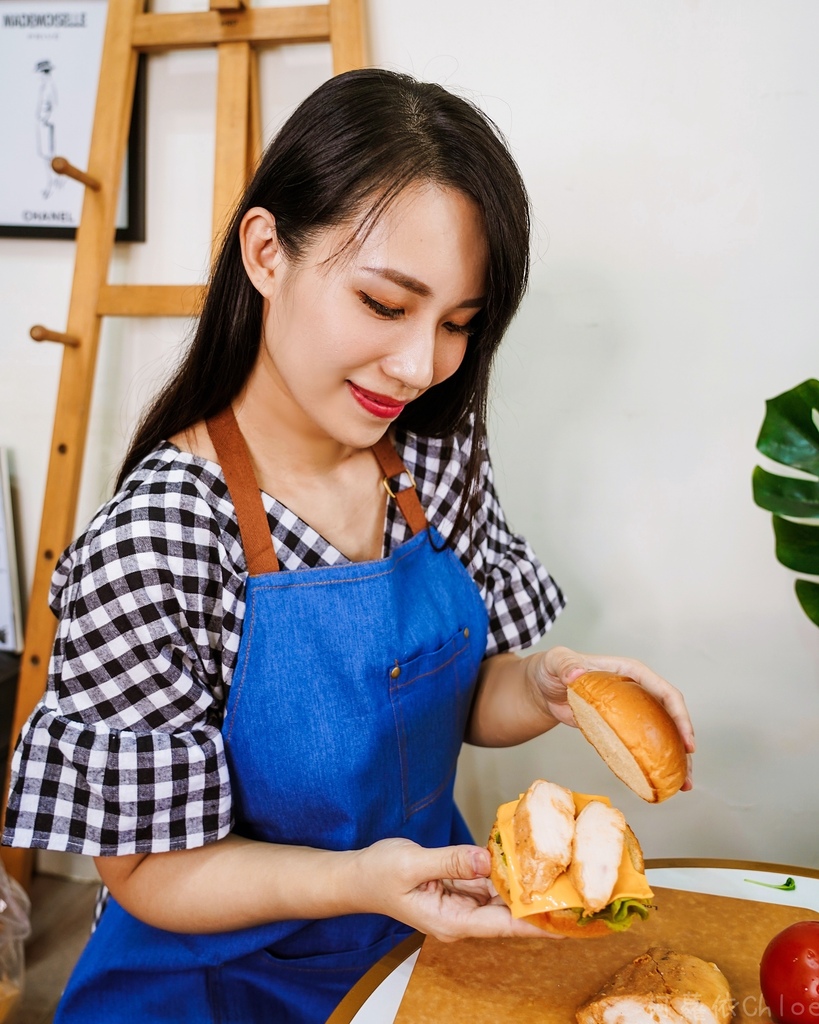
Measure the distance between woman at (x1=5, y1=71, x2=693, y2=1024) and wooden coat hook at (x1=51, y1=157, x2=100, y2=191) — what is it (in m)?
0.63

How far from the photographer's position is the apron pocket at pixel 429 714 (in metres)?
1.08

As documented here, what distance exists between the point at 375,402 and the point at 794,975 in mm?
717

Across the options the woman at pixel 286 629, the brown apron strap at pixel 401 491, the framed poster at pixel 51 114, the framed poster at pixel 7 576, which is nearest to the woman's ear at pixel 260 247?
the woman at pixel 286 629

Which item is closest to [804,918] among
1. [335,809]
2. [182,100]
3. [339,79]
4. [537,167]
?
[335,809]

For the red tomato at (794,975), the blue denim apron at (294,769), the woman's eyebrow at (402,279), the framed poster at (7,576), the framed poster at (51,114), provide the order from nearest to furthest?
1. the red tomato at (794,975)
2. the woman's eyebrow at (402,279)
3. the blue denim apron at (294,769)
4. the framed poster at (51,114)
5. the framed poster at (7,576)

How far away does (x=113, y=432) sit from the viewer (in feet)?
6.00

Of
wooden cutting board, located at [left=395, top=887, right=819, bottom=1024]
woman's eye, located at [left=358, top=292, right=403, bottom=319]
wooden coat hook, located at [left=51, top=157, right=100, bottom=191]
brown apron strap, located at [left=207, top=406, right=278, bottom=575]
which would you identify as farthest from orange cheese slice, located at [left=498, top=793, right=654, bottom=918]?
wooden coat hook, located at [left=51, top=157, right=100, bottom=191]

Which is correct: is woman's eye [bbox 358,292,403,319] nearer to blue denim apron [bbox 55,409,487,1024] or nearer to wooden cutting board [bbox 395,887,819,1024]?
blue denim apron [bbox 55,409,487,1024]

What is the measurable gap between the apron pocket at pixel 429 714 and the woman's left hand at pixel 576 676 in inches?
4.1

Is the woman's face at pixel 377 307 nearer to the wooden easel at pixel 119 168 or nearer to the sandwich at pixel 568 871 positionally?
the sandwich at pixel 568 871

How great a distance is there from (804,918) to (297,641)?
2.19 feet

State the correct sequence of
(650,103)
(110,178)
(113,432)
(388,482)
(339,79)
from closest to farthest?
(339,79) < (388,482) < (650,103) < (110,178) < (113,432)

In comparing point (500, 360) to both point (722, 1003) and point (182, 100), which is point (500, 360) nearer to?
point (182, 100)

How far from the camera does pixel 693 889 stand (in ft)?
3.41
